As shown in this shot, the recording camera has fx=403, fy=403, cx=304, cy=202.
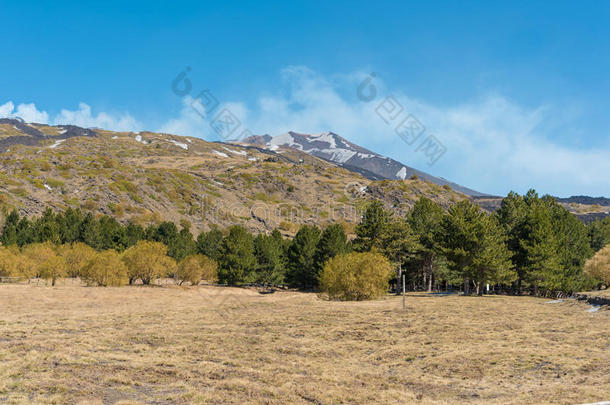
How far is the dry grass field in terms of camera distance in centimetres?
1126

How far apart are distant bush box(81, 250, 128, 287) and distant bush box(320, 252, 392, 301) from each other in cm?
2935

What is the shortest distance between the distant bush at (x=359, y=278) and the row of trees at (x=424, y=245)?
0.94m

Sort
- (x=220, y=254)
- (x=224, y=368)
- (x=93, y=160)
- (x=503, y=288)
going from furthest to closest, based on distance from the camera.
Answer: (x=93, y=160), (x=220, y=254), (x=503, y=288), (x=224, y=368)

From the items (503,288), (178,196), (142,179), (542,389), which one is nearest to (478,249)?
(503,288)

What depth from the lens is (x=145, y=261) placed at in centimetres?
5741

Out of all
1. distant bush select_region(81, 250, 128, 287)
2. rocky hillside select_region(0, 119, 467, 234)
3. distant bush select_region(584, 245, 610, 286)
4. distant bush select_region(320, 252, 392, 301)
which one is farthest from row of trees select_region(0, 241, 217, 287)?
distant bush select_region(584, 245, 610, 286)

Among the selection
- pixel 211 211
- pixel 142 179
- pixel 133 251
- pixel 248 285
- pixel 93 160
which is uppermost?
pixel 93 160

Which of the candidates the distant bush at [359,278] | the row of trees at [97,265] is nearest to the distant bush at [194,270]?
the row of trees at [97,265]

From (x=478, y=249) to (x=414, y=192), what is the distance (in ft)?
515

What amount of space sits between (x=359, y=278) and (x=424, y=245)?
17403mm

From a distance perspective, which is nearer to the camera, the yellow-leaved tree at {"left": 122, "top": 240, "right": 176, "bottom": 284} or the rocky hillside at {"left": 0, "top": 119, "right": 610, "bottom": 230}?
the yellow-leaved tree at {"left": 122, "top": 240, "right": 176, "bottom": 284}

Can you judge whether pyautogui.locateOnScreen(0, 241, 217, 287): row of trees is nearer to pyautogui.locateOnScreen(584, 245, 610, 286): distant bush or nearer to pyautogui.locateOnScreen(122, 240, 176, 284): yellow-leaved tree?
pyautogui.locateOnScreen(122, 240, 176, 284): yellow-leaved tree

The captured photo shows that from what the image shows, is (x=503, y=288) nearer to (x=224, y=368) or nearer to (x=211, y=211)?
(x=224, y=368)

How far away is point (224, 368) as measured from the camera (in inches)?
558
